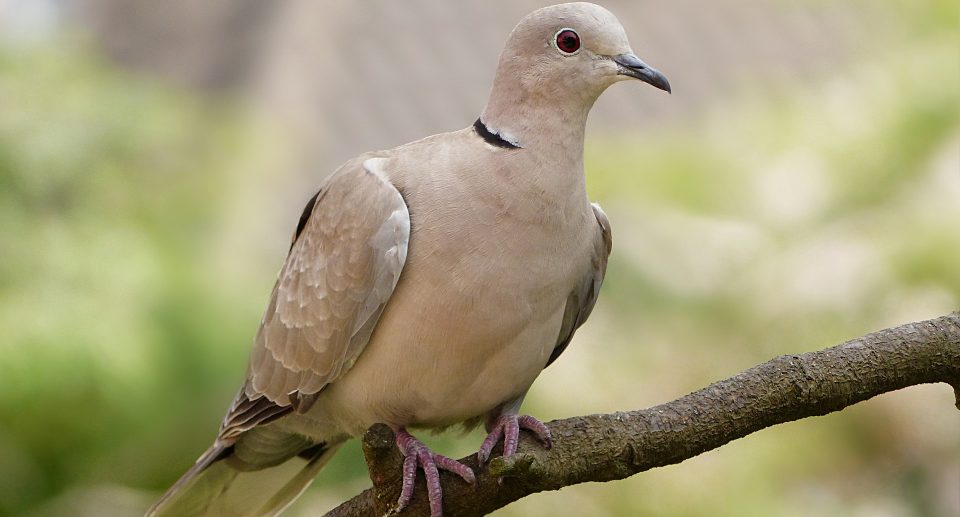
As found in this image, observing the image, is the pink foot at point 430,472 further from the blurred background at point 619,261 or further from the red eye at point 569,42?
the blurred background at point 619,261

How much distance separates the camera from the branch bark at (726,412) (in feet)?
6.81

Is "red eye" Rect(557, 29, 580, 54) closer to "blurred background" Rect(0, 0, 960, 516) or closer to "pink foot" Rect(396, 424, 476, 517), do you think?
"pink foot" Rect(396, 424, 476, 517)

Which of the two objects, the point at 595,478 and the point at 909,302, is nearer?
the point at 595,478

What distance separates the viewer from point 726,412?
212cm

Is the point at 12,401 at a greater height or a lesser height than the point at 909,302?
greater

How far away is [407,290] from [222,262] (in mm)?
2429

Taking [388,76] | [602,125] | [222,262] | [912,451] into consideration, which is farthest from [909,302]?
[388,76]

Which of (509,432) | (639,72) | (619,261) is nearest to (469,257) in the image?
(509,432)

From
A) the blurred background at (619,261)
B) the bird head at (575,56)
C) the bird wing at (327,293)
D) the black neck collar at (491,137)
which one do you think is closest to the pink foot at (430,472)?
the bird wing at (327,293)

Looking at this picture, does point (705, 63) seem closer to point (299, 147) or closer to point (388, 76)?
point (388, 76)

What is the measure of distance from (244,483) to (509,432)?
3.19ft

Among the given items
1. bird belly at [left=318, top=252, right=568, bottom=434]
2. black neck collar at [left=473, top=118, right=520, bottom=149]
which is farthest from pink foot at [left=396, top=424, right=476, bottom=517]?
black neck collar at [left=473, top=118, right=520, bottom=149]

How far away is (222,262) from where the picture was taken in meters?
4.70

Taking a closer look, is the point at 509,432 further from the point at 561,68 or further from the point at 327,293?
the point at 561,68
